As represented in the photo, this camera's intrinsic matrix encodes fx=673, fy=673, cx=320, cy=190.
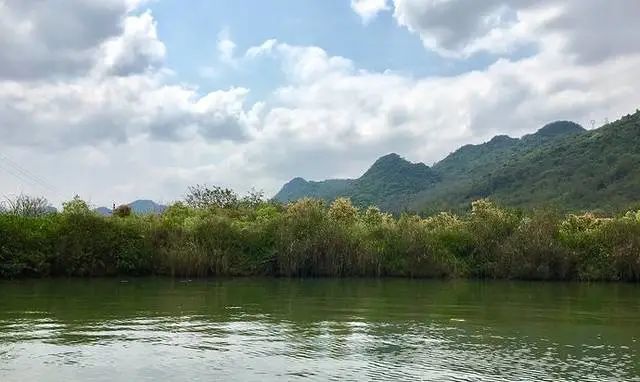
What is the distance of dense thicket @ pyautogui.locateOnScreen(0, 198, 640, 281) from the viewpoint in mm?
41344

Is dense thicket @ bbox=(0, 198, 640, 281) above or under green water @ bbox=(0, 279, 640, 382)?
above

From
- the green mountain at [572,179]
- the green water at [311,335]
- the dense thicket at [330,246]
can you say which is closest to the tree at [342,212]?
the dense thicket at [330,246]

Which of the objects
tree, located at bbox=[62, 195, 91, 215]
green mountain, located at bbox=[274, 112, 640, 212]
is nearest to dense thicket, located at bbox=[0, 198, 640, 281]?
tree, located at bbox=[62, 195, 91, 215]

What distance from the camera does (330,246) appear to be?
4341 cm

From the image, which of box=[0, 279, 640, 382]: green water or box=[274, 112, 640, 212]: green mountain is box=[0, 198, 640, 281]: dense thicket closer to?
box=[0, 279, 640, 382]: green water

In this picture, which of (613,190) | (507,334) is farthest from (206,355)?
(613,190)

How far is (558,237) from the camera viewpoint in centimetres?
4397

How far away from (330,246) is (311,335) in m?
24.3

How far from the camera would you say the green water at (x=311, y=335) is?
Result: 14.4 meters

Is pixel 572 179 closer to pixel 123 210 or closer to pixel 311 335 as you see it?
pixel 123 210

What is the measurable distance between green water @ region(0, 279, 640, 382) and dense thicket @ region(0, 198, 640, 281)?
7908 millimetres

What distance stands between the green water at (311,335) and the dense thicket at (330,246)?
7908mm

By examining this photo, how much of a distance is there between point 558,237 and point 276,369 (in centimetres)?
3386

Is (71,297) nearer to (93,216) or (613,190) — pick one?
(93,216)
